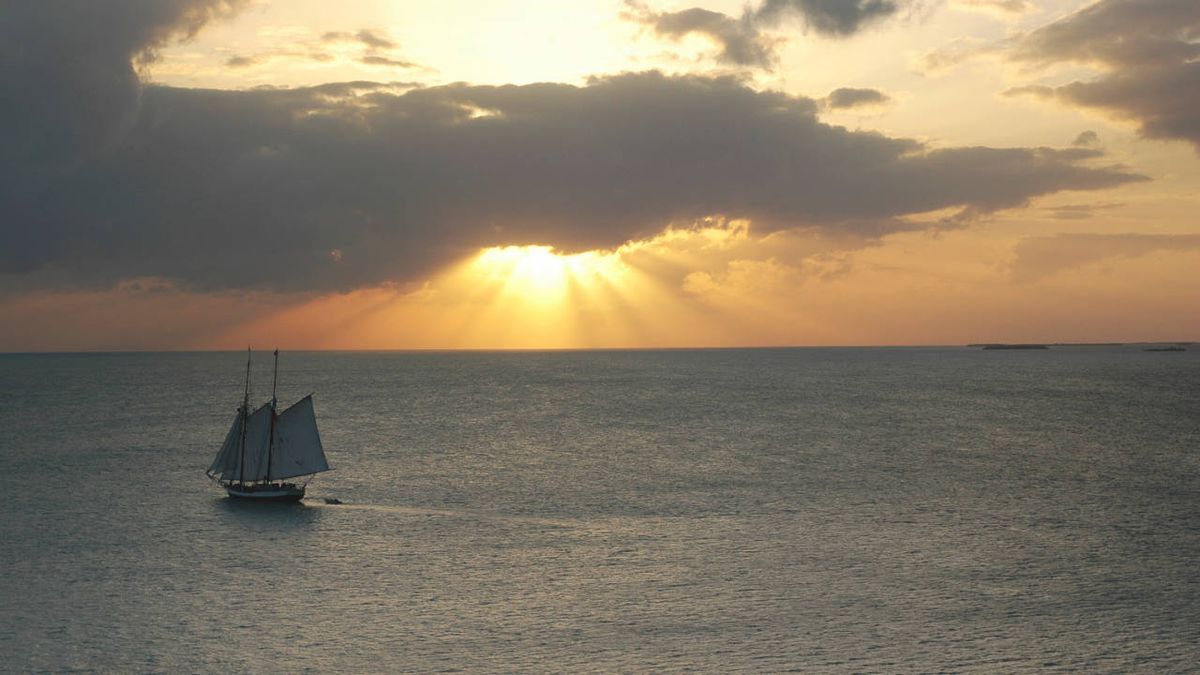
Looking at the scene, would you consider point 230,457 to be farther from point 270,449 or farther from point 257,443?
point 270,449

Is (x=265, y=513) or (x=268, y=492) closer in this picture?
(x=265, y=513)

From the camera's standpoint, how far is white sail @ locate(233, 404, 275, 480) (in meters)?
104

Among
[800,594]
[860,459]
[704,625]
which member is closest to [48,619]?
[704,625]

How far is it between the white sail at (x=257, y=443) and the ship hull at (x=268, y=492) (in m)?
2.57

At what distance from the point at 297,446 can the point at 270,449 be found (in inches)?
117

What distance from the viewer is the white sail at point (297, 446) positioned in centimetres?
10338

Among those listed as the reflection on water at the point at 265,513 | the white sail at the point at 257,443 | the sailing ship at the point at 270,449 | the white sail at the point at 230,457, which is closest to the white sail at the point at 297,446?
the sailing ship at the point at 270,449

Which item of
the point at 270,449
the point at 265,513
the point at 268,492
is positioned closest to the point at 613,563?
the point at 265,513

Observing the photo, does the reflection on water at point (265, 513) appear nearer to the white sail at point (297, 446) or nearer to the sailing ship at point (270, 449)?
the sailing ship at point (270, 449)

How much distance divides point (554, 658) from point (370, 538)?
33.1 metres

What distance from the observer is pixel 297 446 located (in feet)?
343

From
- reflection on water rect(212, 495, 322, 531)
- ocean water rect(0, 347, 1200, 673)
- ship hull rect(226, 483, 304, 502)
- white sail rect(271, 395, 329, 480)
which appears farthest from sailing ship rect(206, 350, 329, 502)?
ocean water rect(0, 347, 1200, 673)

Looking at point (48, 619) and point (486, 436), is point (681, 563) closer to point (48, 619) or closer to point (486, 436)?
point (48, 619)

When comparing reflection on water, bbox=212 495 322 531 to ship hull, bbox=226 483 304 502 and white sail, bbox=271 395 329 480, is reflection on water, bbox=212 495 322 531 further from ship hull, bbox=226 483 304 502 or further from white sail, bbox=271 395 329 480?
white sail, bbox=271 395 329 480
